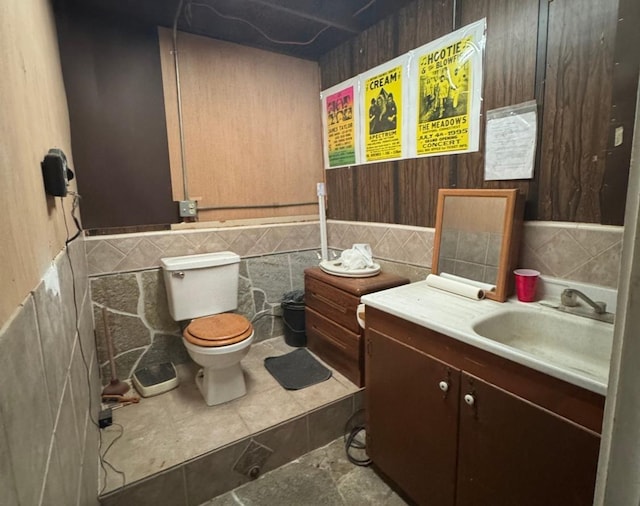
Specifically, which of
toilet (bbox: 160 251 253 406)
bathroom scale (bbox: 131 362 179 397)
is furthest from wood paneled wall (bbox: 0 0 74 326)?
bathroom scale (bbox: 131 362 179 397)

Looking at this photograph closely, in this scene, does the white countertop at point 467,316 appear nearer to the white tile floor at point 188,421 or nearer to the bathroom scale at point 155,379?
the white tile floor at point 188,421

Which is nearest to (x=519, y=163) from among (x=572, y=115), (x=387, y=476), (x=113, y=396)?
(x=572, y=115)

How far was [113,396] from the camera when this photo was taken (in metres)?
1.97

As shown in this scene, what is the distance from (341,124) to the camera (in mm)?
2523

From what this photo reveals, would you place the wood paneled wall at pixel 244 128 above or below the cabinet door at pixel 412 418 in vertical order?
above

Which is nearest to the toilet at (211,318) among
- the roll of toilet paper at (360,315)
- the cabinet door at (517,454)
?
the roll of toilet paper at (360,315)

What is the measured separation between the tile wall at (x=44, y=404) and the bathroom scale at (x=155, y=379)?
0.83 metres

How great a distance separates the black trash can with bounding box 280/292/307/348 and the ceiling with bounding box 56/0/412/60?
1.83m

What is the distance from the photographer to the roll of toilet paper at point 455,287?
4.99ft

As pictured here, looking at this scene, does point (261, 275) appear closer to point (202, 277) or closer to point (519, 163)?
point (202, 277)

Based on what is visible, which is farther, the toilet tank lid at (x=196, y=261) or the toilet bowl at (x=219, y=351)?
the toilet tank lid at (x=196, y=261)

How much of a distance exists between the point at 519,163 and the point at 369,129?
1.03 m

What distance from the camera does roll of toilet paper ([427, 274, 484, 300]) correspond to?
1521 mm

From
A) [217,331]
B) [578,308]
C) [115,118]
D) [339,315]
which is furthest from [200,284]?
[578,308]
